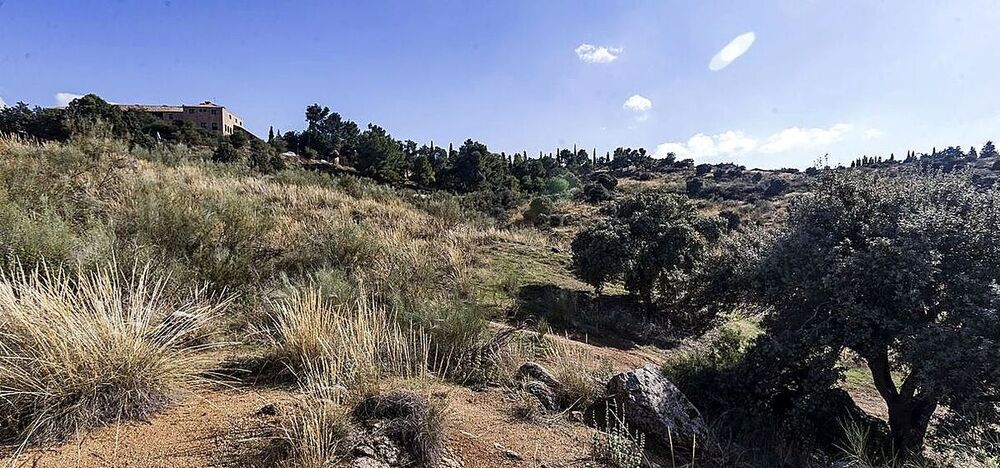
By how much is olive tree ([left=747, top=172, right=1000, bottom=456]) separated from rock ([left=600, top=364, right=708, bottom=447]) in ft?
5.19

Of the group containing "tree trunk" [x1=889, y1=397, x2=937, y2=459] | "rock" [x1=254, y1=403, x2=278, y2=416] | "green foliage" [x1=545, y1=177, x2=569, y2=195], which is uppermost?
"green foliage" [x1=545, y1=177, x2=569, y2=195]

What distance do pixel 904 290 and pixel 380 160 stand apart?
3784 cm

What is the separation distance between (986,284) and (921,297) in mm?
453

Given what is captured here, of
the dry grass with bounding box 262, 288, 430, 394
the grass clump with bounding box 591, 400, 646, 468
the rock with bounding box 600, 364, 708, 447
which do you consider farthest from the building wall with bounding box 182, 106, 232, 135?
the grass clump with bounding box 591, 400, 646, 468

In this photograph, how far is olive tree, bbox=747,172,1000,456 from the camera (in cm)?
390

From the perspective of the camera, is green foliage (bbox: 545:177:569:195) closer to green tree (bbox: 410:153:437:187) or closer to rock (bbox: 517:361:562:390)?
green tree (bbox: 410:153:437:187)

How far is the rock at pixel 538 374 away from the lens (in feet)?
13.3

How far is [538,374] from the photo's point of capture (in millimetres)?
4191

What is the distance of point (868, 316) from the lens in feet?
14.7

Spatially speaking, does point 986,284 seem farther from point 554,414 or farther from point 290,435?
point 290,435

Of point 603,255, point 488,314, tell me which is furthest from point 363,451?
point 603,255

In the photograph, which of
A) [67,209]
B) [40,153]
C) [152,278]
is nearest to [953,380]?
[152,278]

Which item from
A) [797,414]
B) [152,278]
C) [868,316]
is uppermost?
[152,278]

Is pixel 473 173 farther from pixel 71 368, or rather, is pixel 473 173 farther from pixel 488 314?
pixel 71 368
